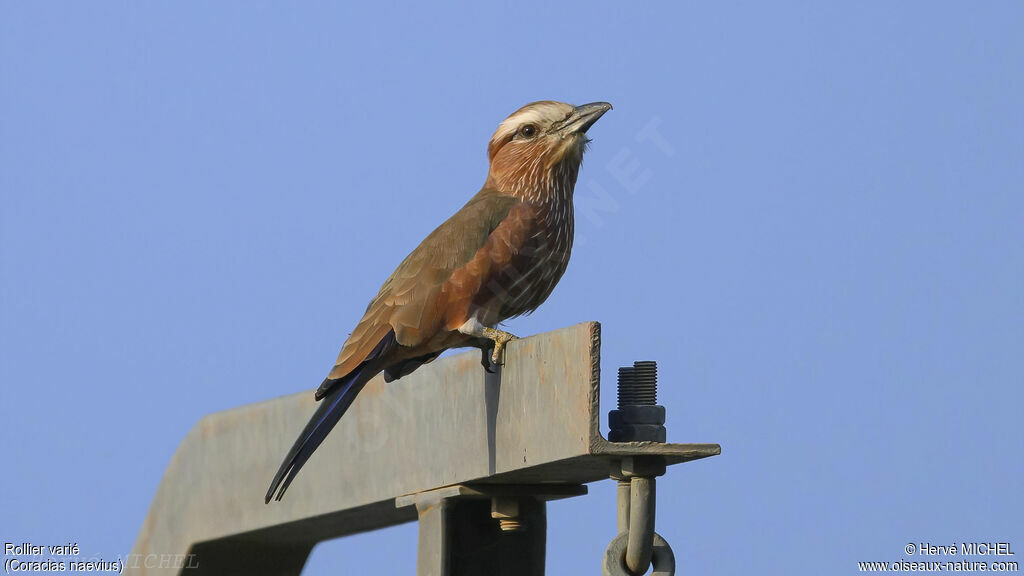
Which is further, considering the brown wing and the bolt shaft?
the brown wing

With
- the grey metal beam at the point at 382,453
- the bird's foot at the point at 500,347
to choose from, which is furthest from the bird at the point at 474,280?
the grey metal beam at the point at 382,453

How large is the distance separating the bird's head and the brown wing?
14.5 inches

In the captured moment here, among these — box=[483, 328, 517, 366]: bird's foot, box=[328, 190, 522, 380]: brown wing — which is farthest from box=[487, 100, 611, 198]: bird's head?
box=[483, 328, 517, 366]: bird's foot

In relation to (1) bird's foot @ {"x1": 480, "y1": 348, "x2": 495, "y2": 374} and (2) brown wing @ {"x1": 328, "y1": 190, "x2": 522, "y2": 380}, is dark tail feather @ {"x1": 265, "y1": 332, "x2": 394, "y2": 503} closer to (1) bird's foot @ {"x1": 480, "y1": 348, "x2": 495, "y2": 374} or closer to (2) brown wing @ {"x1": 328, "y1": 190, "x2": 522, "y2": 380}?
(2) brown wing @ {"x1": 328, "y1": 190, "x2": 522, "y2": 380}

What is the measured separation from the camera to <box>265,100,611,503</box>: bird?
6.86 m

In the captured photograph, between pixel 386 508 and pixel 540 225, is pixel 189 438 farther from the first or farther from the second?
pixel 540 225

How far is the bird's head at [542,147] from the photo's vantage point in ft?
25.5

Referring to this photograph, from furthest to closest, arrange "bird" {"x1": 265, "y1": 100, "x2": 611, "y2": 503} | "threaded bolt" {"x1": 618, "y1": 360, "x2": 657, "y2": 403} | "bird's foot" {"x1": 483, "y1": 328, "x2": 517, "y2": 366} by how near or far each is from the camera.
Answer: "bird" {"x1": 265, "y1": 100, "x2": 611, "y2": 503}
"bird's foot" {"x1": 483, "y1": 328, "x2": 517, "y2": 366}
"threaded bolt" {"x1": 618, "y1": 360, "x2": 657, "y2": 403}

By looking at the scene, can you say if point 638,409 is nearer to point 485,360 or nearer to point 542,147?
point 485,360

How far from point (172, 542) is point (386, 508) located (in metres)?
2.04

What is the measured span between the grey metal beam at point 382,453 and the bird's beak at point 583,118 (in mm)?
1629

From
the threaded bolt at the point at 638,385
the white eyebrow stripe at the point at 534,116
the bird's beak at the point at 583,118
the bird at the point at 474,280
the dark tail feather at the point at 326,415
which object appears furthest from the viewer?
the white eyebrow stripe at the point at 534,116

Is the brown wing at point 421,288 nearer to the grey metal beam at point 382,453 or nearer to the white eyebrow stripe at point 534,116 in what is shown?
the grey metal beam at point 382,453

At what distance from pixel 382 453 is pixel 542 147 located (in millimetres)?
1770
